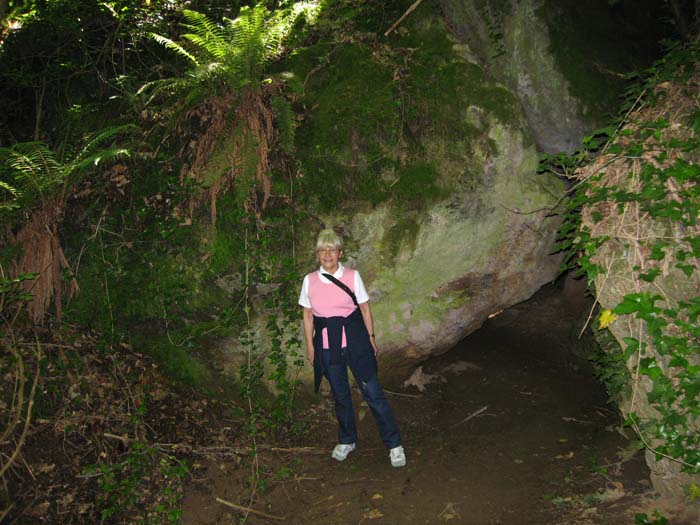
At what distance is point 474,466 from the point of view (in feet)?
15.3

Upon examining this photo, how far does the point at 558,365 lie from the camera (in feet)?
21.6

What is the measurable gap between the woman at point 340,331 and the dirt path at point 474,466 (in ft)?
1.55

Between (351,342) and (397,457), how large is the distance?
1219 millimetres

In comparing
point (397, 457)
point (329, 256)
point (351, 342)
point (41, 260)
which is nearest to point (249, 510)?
point (397, 457)

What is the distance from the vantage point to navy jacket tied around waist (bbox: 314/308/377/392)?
4602 millimetres

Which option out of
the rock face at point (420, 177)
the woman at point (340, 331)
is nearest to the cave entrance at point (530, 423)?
the woman at point (340, 331)

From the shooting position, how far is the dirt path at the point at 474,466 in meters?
4.10

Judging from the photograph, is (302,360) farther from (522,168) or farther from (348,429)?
(522,168)

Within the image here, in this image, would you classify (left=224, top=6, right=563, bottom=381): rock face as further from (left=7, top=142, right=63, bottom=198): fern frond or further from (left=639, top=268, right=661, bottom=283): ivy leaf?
(left=7, top=142, right=63, bottom=198): fern frond

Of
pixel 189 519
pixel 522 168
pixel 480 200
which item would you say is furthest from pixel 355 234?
pixel 189 519

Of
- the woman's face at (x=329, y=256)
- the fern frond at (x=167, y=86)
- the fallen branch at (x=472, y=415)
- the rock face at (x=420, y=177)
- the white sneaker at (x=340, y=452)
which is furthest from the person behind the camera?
the fallen branch at (x=472, y=415)

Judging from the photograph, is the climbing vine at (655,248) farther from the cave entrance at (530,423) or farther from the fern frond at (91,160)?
the fern frond at (91,160)

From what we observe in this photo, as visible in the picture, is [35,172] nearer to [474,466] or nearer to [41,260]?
[41,260]

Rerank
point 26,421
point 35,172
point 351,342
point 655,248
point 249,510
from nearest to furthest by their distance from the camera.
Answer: point 655,248, point 26,421, point 249,510, point 351,342, point 35,172
